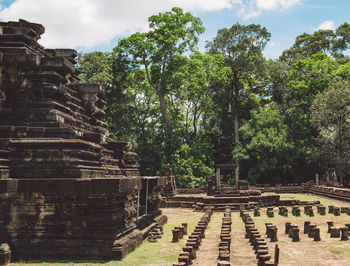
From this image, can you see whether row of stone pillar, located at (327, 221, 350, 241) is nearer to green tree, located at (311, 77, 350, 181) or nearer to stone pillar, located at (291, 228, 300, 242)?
stone pillar, located at (291, 228, 300, 242)

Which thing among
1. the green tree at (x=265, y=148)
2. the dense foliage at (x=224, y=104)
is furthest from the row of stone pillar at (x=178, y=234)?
the green tree at (x=265, y=148)

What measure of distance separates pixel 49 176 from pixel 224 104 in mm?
35151

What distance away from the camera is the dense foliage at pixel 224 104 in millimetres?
33250

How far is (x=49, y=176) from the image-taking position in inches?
348

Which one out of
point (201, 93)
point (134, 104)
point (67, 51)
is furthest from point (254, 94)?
point (67, 51)

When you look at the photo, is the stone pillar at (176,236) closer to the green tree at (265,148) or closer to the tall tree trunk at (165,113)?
the tall tree trunk at (165,113)

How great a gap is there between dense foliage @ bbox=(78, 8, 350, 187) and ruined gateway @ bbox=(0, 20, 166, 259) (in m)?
22.9

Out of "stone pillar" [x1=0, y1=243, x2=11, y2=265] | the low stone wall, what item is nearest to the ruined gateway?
"stone pillar" [x1=0, y1=243, x2=11, y2=265]

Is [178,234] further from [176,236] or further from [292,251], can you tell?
[292,251]

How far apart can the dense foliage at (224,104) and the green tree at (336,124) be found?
85 millimetres

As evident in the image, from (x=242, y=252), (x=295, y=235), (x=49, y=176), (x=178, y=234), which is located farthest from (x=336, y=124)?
(x=49, y=176)

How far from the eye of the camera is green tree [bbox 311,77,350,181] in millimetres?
30766

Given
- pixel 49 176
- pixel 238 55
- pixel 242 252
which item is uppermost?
pixel 238 55

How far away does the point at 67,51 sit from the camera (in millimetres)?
13055
